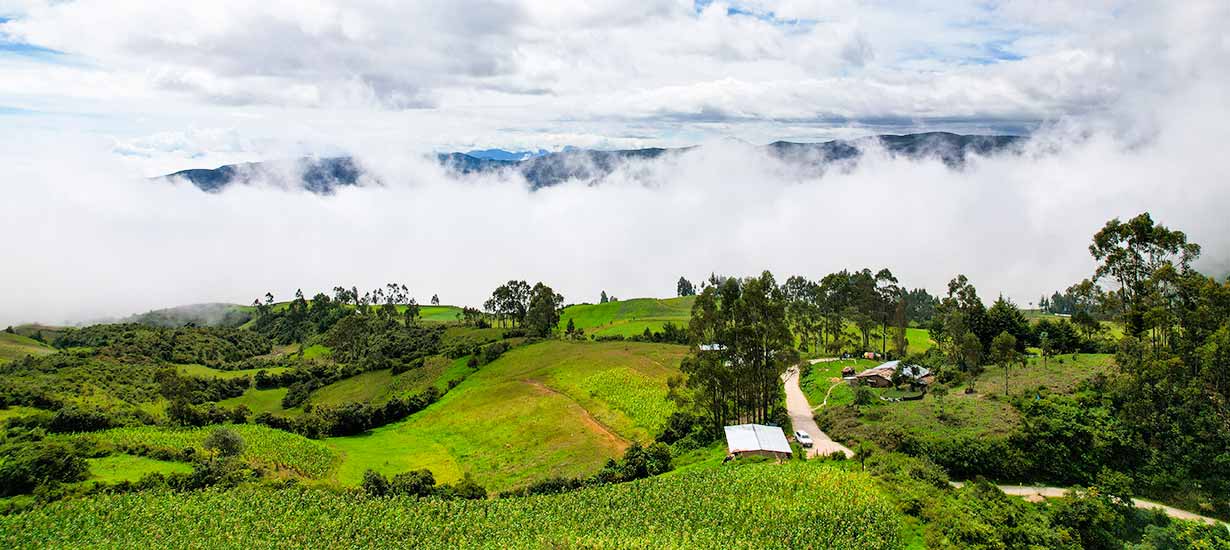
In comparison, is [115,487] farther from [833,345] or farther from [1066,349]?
[1066,349]

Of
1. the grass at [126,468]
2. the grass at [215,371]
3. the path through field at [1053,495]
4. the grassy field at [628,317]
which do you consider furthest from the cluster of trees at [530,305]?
the path through field at [1053,495]

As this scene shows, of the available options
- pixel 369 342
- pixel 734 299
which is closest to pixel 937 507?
pixel 734 299

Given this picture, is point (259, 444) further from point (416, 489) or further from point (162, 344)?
point (162, 344)

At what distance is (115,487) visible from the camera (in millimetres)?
49781

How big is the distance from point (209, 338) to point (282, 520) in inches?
5680

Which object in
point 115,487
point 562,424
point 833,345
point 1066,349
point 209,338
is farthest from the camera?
point 209,338

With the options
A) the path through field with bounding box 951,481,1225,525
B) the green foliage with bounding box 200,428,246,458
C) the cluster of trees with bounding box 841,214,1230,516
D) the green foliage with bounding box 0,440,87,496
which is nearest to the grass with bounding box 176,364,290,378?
the green foliage with bounding box 200,428,246,458

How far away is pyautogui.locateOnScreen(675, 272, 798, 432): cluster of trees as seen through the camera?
62.2 meters

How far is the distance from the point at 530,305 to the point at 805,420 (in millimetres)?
90870

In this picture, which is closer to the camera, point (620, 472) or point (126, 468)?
point (620, 472)

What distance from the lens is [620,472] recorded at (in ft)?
175

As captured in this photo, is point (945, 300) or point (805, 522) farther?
point (945, 300)

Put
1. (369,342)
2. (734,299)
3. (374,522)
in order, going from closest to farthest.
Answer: (374,522)
(734,299)
(369,342)

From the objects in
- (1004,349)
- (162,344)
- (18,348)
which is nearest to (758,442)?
(1004,349)
